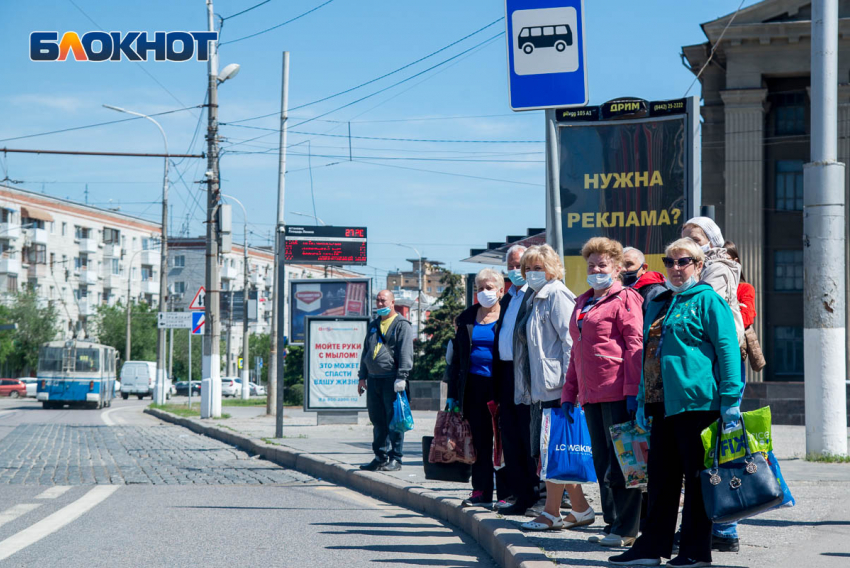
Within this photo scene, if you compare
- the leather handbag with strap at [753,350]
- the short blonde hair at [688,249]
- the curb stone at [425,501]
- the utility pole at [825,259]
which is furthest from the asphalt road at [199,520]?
the utility pole at [825,259]

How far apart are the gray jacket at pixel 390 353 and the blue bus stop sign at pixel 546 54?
14.1 feet

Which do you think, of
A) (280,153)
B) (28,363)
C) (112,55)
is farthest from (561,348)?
(28,363)

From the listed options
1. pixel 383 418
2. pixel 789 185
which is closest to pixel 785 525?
pixel 383 418

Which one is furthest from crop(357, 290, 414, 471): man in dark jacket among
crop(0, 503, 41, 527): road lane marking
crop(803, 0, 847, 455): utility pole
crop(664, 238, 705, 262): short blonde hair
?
crop(664, 238, 705, 262): short blonde hair

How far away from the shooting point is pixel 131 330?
286 ft

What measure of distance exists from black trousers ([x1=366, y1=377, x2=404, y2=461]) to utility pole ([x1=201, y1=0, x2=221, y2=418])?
1382 cm

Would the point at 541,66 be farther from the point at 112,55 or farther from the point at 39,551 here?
the point at 112,55

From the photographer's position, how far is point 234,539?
745 cm

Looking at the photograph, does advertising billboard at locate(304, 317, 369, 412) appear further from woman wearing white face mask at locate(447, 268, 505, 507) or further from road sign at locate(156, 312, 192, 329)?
road sign at locate(156, 312, 192, 329)

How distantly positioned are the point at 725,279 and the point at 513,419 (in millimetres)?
2151

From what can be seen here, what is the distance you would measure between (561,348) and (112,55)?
16.5 meters

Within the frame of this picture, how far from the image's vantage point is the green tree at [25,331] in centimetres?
7538

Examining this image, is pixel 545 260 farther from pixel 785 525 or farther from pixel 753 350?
pixel 785 525

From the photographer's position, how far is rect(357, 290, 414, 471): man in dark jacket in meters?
11.3
